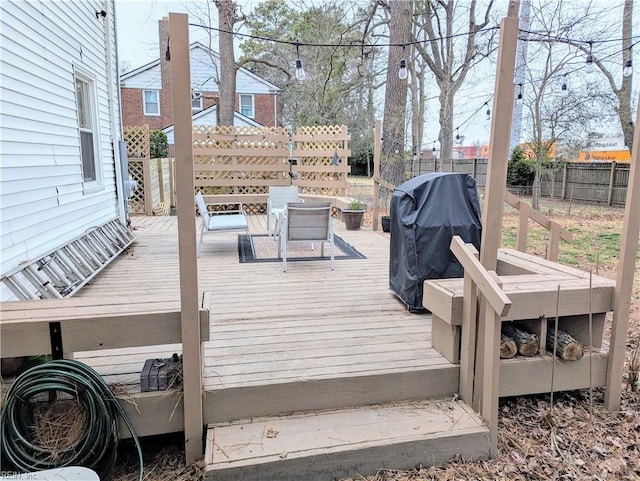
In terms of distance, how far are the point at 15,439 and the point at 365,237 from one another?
5.24 metres

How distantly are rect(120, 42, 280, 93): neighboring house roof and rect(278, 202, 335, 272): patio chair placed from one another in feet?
53.7

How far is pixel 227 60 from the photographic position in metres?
10.8

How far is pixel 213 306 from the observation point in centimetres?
341

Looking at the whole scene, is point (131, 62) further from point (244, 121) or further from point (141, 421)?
point (141, 421)

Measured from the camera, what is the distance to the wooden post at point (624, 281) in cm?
233

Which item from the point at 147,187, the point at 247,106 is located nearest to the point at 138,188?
the point at 147,187

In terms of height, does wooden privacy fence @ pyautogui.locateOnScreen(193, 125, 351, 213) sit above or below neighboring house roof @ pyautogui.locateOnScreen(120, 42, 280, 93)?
below

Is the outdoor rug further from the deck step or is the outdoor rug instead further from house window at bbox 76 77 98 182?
the deck step

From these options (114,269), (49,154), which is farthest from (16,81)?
(114,269)

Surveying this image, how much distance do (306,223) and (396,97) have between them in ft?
17.5

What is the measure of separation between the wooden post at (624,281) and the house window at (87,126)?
17.1ft

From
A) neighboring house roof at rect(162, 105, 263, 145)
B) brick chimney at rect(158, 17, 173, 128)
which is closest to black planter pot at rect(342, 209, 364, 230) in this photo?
neighboring house roof at rect(162, 105, 263, 145)

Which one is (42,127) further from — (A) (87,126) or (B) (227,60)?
(B) (227,60)

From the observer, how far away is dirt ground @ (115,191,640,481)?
2.07 meters
